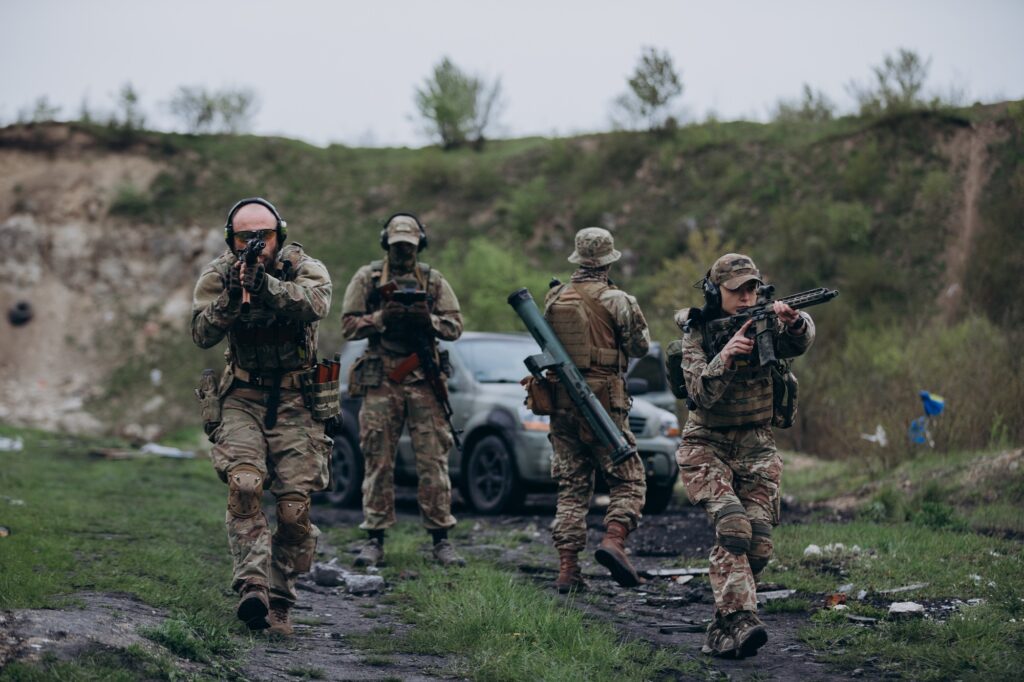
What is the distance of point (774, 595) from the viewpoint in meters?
6.96

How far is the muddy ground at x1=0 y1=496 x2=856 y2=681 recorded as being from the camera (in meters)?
4.70

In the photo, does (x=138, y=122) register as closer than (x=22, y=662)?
No

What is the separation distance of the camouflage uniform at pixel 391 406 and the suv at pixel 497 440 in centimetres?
255

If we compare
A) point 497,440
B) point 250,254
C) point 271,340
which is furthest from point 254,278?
point 497,440

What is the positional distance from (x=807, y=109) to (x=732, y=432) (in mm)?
30044

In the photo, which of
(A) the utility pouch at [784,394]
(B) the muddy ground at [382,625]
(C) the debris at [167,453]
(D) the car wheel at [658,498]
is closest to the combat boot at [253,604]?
(B) the muddy ground at [382,625]

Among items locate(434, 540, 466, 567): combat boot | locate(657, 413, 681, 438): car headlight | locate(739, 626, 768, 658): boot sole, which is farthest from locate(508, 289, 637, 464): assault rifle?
A: locate(657, 413, 681, 438): car headlight

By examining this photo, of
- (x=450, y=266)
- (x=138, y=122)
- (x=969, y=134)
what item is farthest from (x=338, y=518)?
(x=138, y=122)

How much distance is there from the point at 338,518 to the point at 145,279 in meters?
24.2

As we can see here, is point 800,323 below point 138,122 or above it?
below

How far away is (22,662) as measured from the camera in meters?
4.13

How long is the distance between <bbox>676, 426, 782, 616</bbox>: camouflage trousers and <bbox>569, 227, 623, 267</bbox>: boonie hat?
189 cm

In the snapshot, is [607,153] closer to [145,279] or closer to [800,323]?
[145,279]

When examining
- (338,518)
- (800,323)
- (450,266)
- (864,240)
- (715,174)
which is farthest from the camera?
(715,174)
